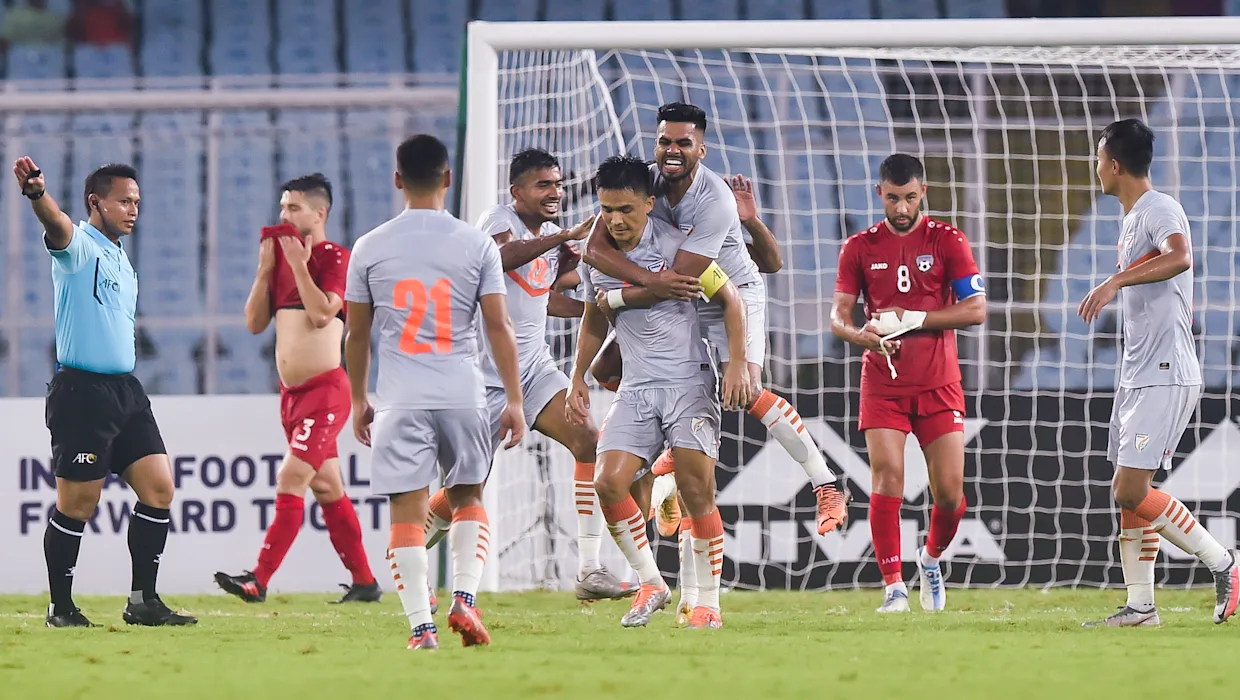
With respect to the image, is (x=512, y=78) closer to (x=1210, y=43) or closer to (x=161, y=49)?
(x=1210, y=43)

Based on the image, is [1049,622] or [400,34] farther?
[400,34]

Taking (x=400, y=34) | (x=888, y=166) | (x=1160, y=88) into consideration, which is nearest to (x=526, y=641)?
(x=888, y=166)

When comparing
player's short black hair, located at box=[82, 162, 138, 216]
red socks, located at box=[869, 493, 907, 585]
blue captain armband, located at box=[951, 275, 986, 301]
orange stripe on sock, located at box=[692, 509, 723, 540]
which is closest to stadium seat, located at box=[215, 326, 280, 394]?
player's short black hair, located at box=[82, 162, 138, 216]

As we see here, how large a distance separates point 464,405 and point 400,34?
31.3ft

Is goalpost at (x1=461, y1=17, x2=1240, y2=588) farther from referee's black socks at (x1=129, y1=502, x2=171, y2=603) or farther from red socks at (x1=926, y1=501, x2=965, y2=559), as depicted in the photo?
referee's black socks at (x1=129, y1=502, x2=171, y2=603)

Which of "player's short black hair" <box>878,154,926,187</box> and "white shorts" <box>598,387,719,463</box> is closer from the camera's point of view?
"white shorts" <box>598,387,719,463</box>

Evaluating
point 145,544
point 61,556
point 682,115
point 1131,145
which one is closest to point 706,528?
point 682,115

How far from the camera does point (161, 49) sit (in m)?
13.1

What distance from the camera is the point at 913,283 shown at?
6.05 meters

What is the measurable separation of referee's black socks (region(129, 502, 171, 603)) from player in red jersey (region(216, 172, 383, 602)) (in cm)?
72

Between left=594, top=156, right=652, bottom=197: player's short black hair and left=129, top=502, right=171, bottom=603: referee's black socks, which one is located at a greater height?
left=594, top=156, right=652, bottom=197: player's short black hair

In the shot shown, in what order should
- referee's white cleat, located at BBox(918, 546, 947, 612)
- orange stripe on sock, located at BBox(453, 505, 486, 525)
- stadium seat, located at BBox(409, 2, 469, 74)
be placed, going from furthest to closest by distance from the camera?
stadium seat, located at BBox(409, 2, 469, 74) < referee's white cleat, located at BBox(918, 546, 947, 612) < orange stripe on sock, located at BBox(453, 505, 486, 525)

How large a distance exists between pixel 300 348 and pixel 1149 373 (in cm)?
368

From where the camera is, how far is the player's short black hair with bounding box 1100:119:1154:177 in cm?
Result: 520
